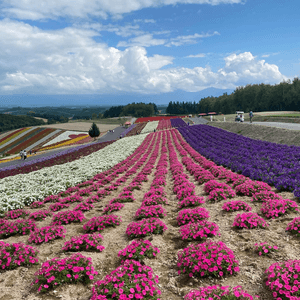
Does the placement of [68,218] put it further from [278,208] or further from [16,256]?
[278,208]

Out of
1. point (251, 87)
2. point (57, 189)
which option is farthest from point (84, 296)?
point (251, 87)

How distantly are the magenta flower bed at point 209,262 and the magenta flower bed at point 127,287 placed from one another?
84 centimetres

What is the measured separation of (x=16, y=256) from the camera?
19.5 feet

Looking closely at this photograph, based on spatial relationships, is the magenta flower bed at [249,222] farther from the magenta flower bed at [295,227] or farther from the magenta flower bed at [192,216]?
the magenta flower bed at [192,216]

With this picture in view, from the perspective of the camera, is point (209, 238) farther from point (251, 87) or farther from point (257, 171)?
point (251, 87)

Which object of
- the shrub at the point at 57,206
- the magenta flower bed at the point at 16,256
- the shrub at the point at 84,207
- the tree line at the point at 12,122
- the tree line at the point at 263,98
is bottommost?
the shrub at the point at 57,206

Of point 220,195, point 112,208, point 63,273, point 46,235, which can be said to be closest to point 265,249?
point 220,195

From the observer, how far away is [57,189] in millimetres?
14953

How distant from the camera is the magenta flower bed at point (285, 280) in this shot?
3.84 metres

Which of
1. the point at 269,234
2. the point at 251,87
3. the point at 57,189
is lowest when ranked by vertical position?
the point at 57,189

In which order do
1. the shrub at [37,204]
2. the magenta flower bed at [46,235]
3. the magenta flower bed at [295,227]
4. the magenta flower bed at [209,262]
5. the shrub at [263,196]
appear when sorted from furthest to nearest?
the shrub at [37,204]
the shrub at [263,196]
the magenta flower bed at [46,235]
the magenta flower bed at [295,227]
the magenta flower bed at [209,262]

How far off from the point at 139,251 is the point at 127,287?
1.63 m

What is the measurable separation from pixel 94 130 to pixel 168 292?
59.3m

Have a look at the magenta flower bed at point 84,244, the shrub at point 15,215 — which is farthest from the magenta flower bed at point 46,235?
the shrub at point 15,215
